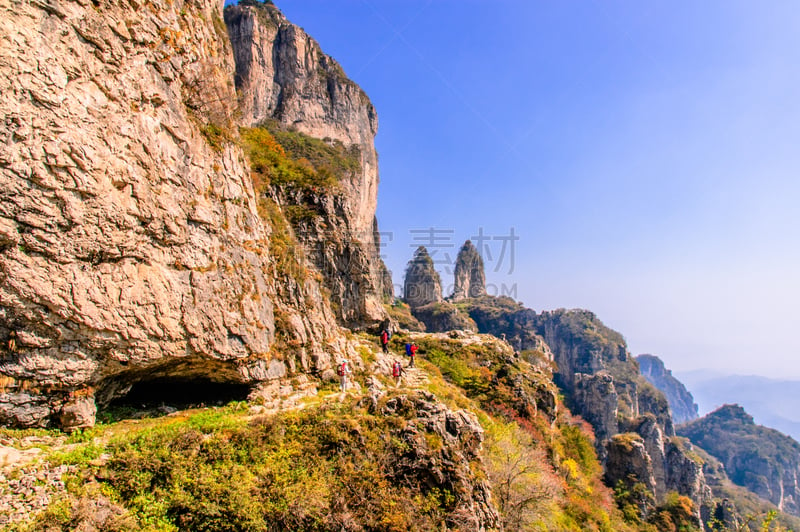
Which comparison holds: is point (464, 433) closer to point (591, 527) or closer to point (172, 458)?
point (172, 458)

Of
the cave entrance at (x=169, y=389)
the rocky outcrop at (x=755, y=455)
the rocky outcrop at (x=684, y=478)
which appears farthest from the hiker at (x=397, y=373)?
the rocky outcrop at (x=755, y=455)

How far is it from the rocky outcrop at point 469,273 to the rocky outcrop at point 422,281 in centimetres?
2329

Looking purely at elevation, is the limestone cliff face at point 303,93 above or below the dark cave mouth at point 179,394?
above

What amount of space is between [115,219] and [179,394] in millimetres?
7153

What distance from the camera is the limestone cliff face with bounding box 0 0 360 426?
7.96 metres

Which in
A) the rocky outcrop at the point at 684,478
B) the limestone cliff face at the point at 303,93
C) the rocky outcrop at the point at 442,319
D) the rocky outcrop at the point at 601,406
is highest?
the limestone cliff face at the point at 303,93

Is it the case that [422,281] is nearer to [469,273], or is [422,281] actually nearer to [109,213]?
[469,273]

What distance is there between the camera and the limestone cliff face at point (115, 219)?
7965 mm

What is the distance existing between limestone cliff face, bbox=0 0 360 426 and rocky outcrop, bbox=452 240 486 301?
11663cm

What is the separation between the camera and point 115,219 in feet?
31.1

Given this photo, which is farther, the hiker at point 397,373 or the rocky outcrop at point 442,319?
the rocky outcrop at point 442,319

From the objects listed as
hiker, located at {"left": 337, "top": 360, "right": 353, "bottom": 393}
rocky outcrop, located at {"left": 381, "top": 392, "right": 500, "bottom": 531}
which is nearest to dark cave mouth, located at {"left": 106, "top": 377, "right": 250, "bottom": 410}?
A: hiker, located at {"left": 337, "top": 360, "right": 353, "bottom": 393}

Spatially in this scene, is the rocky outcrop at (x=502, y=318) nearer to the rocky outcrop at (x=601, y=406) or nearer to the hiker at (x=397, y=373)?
the rocky outcrop at (x=601, y=406)

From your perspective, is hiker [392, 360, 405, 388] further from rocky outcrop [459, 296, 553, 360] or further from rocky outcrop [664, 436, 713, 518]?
rocky outcrop [459, 296, 553, 360]
